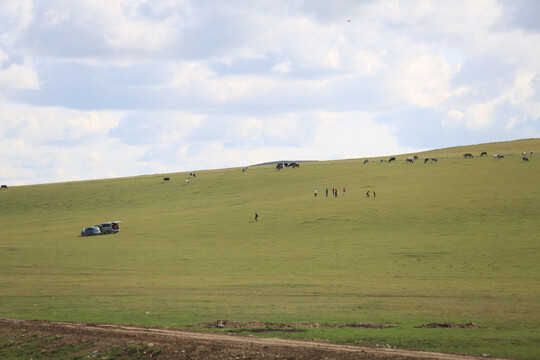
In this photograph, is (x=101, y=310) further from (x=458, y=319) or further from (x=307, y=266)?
(x=307, y=266)

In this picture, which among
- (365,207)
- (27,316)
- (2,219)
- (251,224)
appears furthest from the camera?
(2,219)

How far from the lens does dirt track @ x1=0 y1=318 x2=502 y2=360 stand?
16.7 metres

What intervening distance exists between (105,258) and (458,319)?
32885 millimetres

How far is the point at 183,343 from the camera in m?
18.8

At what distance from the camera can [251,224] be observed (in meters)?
64.1

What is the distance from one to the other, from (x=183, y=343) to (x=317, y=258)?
26612 mm

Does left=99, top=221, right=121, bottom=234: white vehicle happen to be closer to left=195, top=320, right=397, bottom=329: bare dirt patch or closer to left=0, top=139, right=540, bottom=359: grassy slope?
left=0, top=139, right=540, bottom=359: grassy slope

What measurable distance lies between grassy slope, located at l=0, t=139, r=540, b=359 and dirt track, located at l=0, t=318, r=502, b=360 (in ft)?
5.01

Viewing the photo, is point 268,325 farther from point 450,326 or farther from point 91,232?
point 91,232

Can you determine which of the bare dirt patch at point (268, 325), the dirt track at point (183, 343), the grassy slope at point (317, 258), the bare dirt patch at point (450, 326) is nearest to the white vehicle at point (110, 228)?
the grassy slope at point (317, 258)

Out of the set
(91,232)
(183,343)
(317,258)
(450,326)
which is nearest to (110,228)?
(91,232)

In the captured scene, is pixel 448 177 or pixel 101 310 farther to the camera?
pixel 448 177

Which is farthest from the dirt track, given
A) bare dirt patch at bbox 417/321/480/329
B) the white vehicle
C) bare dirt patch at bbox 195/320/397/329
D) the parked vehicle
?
the white vehicle

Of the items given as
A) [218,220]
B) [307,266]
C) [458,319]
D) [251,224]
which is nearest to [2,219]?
[218,220]
